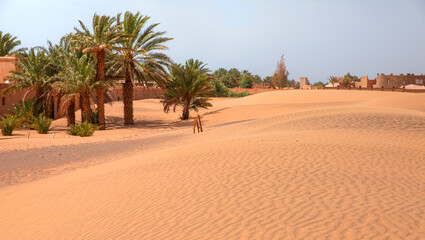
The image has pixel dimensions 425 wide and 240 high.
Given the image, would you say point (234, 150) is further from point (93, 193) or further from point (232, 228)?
point (232, 228)

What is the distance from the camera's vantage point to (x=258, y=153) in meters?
9.40

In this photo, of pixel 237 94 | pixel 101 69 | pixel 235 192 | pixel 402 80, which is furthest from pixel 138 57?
pixel 402 80

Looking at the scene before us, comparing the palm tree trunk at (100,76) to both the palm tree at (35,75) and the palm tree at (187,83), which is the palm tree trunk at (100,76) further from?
the palm tree at (187,83)

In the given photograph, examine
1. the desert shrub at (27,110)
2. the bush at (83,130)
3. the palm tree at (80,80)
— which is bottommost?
the bush at (83,130)

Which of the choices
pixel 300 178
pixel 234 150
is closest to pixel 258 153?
pixel 234 150

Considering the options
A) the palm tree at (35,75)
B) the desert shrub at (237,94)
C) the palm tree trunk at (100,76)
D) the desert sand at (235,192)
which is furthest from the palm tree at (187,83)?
the desert shrub at (237,94)

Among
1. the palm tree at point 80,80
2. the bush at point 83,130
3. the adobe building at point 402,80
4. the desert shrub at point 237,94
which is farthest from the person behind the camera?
the desert shrub at point 237,94

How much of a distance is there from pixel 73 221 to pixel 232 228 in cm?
274

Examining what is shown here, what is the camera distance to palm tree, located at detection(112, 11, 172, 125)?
2520 centimetres

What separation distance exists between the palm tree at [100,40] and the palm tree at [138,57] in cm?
119

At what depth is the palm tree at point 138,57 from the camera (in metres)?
25.2

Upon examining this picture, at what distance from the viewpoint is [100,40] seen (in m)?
23.2

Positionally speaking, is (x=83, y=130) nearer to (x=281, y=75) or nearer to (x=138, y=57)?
(x=138, y=57)

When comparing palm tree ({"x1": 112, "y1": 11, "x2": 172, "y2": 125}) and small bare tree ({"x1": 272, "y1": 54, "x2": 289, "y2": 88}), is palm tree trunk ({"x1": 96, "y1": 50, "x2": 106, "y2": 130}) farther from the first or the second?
small bare tree ({"x1": 272, "y1": 54, "x2": 289, "y2": 88})
